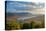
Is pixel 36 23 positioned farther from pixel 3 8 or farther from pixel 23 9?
pixel 3 8

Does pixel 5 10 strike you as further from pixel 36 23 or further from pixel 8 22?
pixel 36 23

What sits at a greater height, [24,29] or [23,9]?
[23,9]

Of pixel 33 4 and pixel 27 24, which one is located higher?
pixel 33 4

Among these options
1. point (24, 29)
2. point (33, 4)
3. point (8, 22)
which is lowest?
point (24, 29)

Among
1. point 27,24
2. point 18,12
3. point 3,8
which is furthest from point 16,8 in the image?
point 27,24

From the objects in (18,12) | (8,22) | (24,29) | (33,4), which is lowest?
(24,29)

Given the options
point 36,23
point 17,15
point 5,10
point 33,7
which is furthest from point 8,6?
point 36,23

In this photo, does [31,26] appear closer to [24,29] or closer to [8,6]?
[24,29]

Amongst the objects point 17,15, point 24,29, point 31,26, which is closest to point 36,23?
point 31,26
